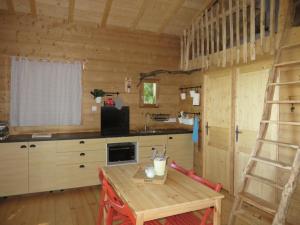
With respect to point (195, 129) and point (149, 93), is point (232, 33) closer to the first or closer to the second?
point (195, 129)

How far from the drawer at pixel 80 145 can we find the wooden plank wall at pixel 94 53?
0.56 m

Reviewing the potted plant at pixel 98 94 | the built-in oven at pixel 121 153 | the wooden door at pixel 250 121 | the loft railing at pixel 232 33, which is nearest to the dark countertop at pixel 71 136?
the built-in oven at pixel 121 153

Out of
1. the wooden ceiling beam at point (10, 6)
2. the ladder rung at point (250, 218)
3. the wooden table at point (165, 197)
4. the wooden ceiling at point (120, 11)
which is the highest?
the wooden ceiling at point (120, 11)

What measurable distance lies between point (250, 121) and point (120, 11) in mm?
2798

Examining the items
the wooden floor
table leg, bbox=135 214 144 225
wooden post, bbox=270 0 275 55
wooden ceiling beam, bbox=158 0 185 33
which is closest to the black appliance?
the wooden floor

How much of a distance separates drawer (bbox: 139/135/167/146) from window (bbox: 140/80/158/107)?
0.79m

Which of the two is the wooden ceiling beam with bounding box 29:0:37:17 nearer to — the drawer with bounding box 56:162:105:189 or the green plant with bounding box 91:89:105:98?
the green plant with bounding box 91:89:105:98

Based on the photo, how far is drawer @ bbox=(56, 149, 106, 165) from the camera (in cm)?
362

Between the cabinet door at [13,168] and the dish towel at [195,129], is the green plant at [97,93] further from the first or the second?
the dish towel at [195,129]

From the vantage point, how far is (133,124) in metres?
4.66

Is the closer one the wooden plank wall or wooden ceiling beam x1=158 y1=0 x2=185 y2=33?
the wooden plank wall

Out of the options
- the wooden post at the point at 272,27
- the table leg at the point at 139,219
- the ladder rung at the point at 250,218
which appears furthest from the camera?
the wooden post at the point at 272,27

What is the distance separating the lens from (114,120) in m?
4.23

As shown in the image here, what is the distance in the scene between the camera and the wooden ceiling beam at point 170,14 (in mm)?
4070
